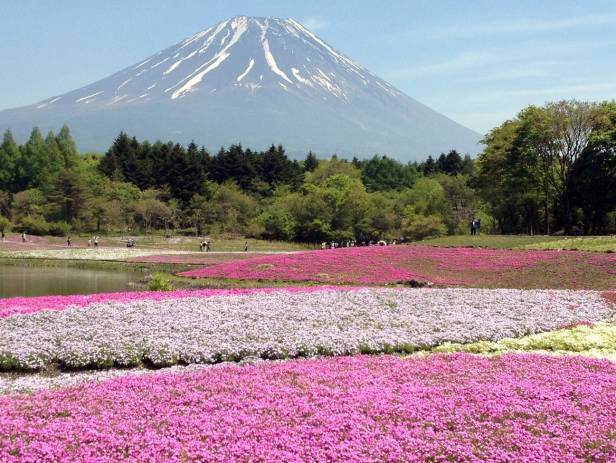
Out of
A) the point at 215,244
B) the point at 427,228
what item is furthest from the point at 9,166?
the point at 427,228

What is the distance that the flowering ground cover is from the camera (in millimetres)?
28656

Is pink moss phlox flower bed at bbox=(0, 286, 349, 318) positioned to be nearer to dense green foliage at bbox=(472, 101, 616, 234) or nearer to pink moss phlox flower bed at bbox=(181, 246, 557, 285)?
pink moss phlox flower bed at bbox=(181, 246, 557, 285)

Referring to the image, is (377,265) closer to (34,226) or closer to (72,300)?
(72,300)

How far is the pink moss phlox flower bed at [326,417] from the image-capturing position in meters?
7.37

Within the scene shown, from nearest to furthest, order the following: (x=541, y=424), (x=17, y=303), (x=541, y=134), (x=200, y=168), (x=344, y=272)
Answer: (x=541, y=424) → (x=17, y=303) → (x=344, y=272) → (x=541, y=134) → (x=200, y=168)

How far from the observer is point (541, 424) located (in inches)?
330

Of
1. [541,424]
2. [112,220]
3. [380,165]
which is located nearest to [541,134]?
[541,424]

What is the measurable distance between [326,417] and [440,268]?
82.9 ft

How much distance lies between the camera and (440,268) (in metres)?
32.7

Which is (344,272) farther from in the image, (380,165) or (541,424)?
(380,165)

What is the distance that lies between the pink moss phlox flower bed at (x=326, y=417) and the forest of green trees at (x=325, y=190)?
48.7m

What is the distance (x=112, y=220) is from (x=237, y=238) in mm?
19029

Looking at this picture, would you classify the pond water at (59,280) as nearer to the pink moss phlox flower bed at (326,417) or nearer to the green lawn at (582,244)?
the pink moss phlox flower bed at (326,417)

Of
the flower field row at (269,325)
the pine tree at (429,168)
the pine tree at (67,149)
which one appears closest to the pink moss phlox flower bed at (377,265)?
the flower field row at (269,325)
